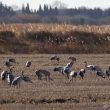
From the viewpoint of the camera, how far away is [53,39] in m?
39.2

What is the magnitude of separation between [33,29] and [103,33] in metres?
4.98

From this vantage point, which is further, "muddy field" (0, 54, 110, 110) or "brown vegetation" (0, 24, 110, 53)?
"brown vegetation" (0, 24, 110, 53)

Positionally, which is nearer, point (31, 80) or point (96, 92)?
point (96, 92)

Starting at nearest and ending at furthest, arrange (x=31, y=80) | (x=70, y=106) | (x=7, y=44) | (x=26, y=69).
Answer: (x=70, y=106)
(x=31, y=80)
(x=26, y=69)
(x=7, y=44)

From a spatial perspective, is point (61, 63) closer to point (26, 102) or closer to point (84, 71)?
point (84, 71)

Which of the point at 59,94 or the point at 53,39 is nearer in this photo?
the point at 59,94

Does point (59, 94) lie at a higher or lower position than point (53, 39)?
lower

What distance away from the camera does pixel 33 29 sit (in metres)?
41.1

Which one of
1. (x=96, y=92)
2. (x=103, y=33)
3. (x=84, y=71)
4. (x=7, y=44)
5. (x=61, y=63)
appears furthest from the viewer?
(x=103, y=33)

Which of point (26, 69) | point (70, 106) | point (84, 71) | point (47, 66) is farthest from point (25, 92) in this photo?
point (47, 66)

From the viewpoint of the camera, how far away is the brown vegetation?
36.9m

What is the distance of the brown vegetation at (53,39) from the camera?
3688cm

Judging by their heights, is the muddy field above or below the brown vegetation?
below

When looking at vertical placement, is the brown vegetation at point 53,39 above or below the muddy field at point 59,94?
above
